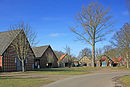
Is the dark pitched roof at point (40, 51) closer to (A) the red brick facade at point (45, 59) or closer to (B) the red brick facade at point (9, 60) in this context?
(A) the red brick facade at point (45, 59)

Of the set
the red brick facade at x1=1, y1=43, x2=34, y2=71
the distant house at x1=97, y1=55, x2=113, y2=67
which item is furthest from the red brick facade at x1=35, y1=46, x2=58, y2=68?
the red brick facade at x1=1, y1=43, x2=34, y2=71


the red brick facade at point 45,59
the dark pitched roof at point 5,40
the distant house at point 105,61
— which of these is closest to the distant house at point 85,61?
the distant house at point 105,61

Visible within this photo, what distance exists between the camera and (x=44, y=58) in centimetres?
5384

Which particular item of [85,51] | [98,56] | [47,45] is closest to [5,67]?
[47,45]

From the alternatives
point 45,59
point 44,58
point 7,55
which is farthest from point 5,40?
point 45,59

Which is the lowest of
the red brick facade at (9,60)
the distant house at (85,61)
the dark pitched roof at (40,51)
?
the distant house at (85,61)

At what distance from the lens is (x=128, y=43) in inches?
1601

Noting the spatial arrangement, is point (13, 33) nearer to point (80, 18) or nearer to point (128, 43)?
point (80, 18)

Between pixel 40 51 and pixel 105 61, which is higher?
pixel 40 51

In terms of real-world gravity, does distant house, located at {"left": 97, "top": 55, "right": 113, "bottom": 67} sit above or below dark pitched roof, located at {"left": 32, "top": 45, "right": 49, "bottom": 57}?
below

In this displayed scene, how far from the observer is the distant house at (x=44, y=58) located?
5220cm

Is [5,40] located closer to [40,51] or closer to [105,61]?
[40,51]

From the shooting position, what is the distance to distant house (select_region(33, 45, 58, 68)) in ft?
171

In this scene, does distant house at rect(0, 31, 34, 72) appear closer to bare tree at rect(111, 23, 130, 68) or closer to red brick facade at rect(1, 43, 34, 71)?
red brick facade at rect(1, 43, 34, 71)
